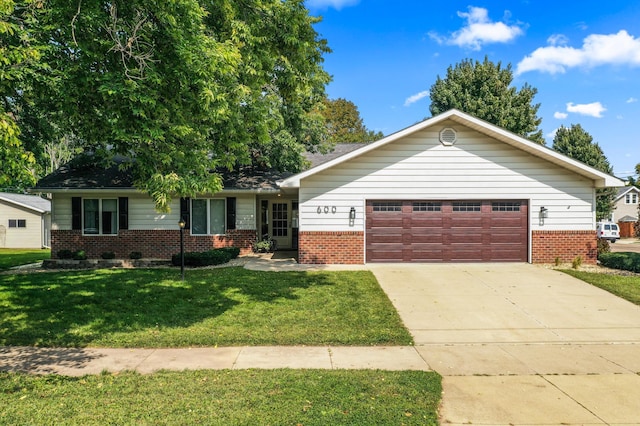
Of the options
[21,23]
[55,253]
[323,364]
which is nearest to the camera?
[323,364]

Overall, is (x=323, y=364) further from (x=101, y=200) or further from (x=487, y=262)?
(x=101, y=200)

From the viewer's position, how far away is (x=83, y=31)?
5.62 m

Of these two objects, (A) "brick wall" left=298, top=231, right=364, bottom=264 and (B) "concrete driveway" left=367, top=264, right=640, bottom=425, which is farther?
(A) "brick wall" left=298, top=231, right=364, bottom=264

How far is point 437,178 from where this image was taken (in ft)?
43.5

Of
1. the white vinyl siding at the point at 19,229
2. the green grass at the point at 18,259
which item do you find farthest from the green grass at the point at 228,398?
the white vinyl siding at the point at 19,229

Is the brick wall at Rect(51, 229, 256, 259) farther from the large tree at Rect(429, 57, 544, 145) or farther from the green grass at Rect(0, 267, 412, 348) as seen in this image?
the large tree at Rect(429, 57, 544, 145)

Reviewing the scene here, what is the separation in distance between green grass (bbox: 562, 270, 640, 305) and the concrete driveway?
322 millimetres

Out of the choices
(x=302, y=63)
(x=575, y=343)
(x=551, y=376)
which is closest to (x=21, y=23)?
(x=302, y=63)

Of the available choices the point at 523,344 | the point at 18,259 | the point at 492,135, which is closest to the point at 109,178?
Answer: the point at 18,259

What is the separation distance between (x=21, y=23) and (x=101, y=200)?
11.1 m

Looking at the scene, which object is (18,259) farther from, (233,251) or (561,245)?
(561,245)

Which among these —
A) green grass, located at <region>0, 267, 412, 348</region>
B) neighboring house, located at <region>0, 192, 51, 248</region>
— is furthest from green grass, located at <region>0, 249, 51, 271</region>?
neighboring house, located at <region>0, 192, 51, 248</region>

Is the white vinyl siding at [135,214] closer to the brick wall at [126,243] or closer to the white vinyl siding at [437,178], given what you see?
the brick wall at [126,243]

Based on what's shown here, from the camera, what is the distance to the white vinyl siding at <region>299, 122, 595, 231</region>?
521 inches
